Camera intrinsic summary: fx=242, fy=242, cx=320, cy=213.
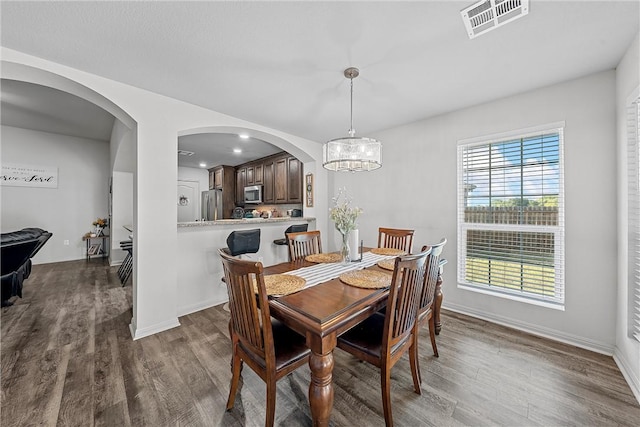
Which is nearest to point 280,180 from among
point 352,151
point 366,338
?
point 352,151

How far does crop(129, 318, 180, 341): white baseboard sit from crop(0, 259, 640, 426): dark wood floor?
9 cm

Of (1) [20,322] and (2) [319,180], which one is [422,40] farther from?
(1) [20,322]

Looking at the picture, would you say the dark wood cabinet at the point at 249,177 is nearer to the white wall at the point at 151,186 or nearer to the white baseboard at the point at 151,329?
the white wall at the point at 151,186

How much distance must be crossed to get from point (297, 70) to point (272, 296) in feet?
6.10

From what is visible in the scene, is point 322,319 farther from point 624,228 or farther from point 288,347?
point 624,228

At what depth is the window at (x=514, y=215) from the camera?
240cm

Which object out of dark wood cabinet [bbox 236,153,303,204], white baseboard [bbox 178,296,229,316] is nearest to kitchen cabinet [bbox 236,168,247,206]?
dark wood cabinet [bbox 236,153,303,204]

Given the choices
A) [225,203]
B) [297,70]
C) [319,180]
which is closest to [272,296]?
[297,70]

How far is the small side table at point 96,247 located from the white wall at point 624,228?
27.1 ft

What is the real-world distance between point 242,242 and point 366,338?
1.98 metres

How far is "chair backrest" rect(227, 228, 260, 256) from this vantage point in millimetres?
2920

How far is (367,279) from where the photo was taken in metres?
1.72

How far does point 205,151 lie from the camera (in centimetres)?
551

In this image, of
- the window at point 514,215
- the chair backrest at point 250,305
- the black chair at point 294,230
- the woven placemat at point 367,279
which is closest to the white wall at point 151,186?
the black chair at point 294,230
